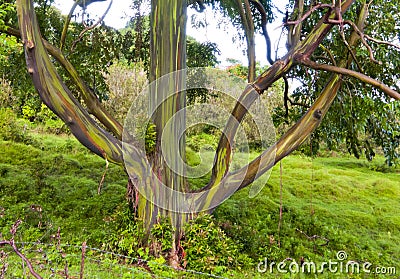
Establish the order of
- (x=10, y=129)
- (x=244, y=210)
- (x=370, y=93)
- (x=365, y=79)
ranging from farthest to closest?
(x=10, y=129) → (x=244, y=210) → (x=370, y=93) → (x=365, y=79)

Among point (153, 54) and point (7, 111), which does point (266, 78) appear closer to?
point (153, 54)

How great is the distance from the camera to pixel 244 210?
6.42m

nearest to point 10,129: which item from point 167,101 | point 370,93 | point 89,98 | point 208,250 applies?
point 89,98

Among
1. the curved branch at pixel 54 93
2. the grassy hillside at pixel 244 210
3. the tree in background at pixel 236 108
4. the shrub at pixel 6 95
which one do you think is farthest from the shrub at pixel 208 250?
the shrub at pixel 6 95

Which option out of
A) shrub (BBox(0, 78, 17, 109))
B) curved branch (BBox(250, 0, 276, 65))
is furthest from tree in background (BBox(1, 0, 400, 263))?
shrub (BBox(0, 78, 17, 109))

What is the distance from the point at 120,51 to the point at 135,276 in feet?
14.1

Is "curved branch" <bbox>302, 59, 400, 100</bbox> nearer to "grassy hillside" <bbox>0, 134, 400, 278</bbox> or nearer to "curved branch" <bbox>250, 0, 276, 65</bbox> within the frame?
"curved branch" <bbox>250, 0, 276, 65</bbox>

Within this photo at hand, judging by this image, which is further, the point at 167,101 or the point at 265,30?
the point at 265,30

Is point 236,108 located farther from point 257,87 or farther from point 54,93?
point 54,93

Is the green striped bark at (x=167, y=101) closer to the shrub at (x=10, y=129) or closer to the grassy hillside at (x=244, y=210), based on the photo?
the grassy hillside at (x=244, y=210)

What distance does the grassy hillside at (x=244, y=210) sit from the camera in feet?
15.9

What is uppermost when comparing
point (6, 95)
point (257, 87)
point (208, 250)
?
point (6, 95)

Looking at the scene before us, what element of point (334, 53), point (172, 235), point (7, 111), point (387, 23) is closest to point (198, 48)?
point (334, 53)

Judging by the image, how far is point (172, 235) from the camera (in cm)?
421
